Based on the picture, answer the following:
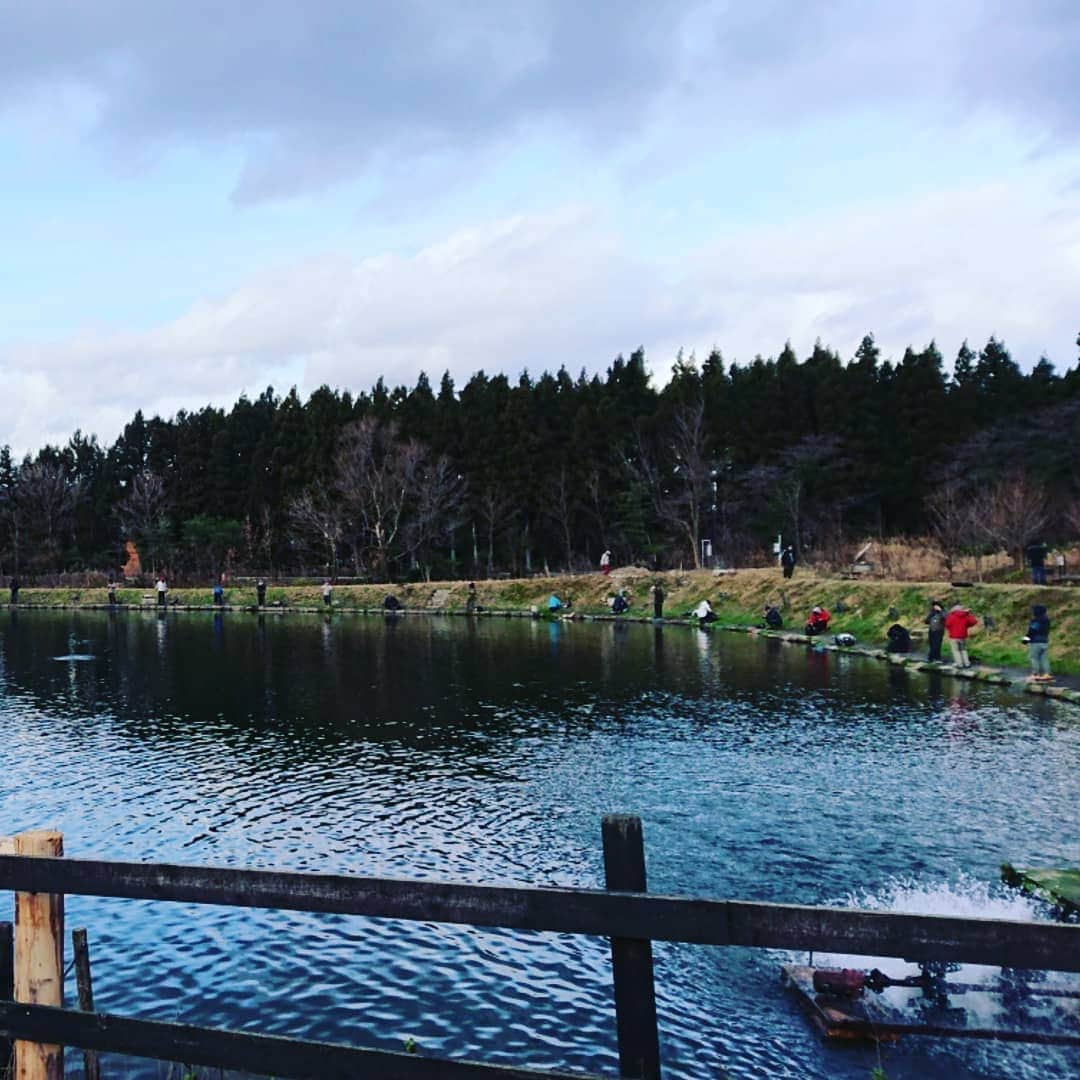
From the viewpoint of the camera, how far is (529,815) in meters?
14.5

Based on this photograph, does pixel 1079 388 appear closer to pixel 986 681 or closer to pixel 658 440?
pixel 658 440

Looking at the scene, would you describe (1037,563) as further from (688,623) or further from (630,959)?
(630,959)

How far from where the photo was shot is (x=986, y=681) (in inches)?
1012

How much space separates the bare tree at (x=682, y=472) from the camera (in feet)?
206

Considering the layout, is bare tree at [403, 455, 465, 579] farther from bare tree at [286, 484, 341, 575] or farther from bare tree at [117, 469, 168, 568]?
bare tree at [117, 469, 168, 568]

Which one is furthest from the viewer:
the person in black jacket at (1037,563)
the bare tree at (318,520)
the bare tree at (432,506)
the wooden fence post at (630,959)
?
the bare tree at (318,520)

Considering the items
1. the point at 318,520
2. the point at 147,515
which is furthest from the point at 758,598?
the point at 147,515

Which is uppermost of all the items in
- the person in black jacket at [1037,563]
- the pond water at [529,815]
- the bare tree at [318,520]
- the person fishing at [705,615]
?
the bare tree at [318,520]

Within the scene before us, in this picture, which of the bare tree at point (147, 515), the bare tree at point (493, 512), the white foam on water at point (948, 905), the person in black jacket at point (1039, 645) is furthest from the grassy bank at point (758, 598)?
the white foam on water at point (948, 905)

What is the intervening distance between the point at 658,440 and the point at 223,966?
61.7m

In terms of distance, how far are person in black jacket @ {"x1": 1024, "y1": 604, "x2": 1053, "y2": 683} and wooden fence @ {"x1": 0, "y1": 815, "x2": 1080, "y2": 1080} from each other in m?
22.8

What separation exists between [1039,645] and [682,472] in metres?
41.8

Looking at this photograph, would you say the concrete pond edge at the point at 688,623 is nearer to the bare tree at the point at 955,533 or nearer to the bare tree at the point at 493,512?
the bare tree at the point at 955,533

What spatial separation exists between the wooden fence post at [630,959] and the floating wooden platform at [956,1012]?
4.48 m
